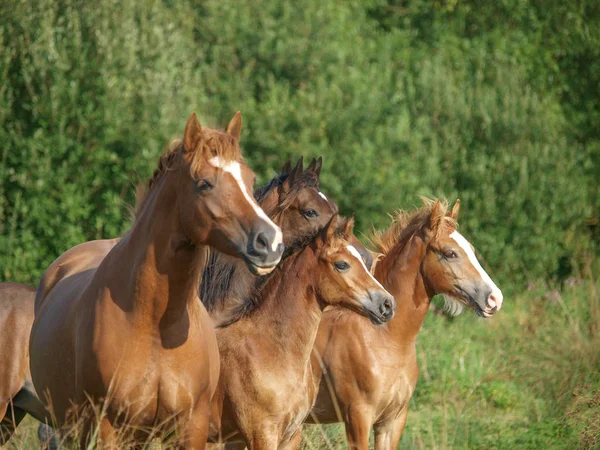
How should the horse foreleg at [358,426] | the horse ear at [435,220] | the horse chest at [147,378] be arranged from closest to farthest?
the horse chest at [147,378]
the horse foreleg at [358,426]
the horse ear at [435,220]

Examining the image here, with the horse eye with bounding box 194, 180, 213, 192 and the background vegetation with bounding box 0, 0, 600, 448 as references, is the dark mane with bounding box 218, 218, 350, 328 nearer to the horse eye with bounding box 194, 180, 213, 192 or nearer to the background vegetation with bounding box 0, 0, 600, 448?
the horse eye with bounding box 194, 180, 213, 192

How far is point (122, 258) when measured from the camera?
504 centimetres

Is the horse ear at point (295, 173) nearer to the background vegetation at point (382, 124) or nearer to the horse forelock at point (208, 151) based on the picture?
the background vegetation at point (382, 124)

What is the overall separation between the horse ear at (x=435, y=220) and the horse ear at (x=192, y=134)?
10.3ft

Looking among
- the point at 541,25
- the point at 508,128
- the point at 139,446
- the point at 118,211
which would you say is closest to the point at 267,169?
the point at 118,211

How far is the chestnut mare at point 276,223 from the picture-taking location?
6.48 meters

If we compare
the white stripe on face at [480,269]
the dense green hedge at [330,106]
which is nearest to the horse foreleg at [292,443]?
the white stripe on face at [480,269]

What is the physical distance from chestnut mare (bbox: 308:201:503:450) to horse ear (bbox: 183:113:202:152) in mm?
2856

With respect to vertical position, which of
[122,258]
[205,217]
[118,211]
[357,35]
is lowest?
[118,211]

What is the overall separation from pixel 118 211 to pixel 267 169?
301 centimetres

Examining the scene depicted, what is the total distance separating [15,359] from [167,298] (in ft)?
→ 9.12

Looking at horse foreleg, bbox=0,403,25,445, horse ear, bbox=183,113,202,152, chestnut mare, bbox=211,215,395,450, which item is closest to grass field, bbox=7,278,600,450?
horse foreleg, bbox=0,403,25,445

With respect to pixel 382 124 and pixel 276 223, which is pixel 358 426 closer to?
pixel 276 223

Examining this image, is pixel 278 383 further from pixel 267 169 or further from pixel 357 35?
pixel 357 35
